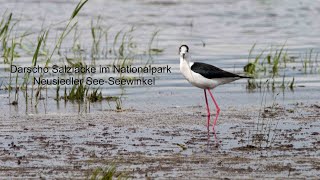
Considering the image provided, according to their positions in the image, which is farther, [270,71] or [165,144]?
[270,71]

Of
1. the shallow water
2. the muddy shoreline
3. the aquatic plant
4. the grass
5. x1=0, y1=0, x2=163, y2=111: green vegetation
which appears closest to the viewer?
the grass

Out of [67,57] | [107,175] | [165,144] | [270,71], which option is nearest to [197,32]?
[67,57]

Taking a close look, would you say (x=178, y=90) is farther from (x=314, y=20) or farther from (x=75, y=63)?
(x=314, y=20)

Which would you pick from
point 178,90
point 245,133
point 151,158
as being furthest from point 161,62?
point 151,158

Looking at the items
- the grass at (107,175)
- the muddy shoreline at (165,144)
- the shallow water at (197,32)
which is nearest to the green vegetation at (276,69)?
the shallow water at (197,32)

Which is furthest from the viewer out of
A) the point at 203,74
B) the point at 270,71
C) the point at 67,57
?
the point at 67,57

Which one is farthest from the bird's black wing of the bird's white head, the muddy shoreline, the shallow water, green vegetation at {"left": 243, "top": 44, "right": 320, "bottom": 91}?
green vegetation at {"left": 243, "top": 44, "right": 320, "bottom": 91}

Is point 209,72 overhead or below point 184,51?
below

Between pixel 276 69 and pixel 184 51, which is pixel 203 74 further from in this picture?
pixel 276 69

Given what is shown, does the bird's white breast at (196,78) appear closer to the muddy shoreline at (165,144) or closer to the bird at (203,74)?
the bird at (203,74)

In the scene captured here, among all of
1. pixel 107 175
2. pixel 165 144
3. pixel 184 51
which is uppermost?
pixel 184 51

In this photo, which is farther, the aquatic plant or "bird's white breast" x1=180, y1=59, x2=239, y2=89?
the aquatic plant

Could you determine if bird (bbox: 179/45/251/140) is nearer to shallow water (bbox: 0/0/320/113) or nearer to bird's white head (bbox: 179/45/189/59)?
bird's white head (bbox: 179/45/189/59)

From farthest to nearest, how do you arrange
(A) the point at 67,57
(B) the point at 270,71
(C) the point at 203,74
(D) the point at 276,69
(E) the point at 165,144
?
(A) the point at 67,57, (B) the point at 270,71, (D) the point at 276,69, (C) the point at 203,74, (E) the point at 165,144
